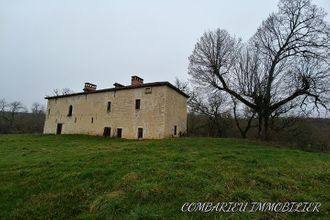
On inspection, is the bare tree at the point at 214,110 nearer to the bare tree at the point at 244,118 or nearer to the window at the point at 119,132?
the bare tree at the point at 244,118

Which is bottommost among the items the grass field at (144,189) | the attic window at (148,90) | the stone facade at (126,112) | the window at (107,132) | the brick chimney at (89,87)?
the grass field at (144,189)

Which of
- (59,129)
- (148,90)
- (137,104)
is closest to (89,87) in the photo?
(59,129)

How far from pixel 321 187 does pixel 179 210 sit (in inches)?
181

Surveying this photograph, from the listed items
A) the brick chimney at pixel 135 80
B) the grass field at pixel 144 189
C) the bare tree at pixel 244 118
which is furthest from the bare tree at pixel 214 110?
the grass field at pixel 144 189

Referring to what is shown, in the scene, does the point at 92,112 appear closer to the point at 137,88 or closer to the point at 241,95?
the point at 137,88

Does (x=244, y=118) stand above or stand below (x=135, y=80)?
below

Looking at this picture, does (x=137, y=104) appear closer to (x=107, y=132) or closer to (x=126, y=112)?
(x=126, y=112)

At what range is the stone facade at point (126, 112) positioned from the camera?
23.2 meters

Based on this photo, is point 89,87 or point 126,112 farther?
point 89,87

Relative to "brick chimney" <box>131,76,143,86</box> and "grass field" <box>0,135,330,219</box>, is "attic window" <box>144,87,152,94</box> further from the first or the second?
"grass field" <box>0,135,330,219</box>

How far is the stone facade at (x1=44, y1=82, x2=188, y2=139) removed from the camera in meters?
23.2

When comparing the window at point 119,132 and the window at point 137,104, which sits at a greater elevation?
the window at point 137,104

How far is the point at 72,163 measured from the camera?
934 cm

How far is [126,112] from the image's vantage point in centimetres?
2525
